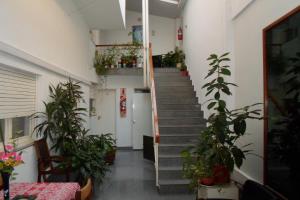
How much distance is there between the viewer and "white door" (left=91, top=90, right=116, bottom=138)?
9125mm

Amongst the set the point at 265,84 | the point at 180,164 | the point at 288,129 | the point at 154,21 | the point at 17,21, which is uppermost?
the point at 154,21

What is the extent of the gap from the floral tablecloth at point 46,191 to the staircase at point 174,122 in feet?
7.92

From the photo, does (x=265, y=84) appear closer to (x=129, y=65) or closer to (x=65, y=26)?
(x=65, y=26)

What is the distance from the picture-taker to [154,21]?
1048cm

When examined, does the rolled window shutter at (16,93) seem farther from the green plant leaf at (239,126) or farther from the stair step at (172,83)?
the stair step at (172,83)

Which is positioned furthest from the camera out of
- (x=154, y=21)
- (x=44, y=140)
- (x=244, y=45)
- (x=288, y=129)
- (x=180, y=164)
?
(x=154, y=21)

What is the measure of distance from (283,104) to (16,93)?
3.36m

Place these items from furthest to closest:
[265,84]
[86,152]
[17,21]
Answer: [86,152]
[17,21]
[265,84]

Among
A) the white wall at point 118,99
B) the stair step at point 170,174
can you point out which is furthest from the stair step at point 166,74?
the stair step at point 170,174

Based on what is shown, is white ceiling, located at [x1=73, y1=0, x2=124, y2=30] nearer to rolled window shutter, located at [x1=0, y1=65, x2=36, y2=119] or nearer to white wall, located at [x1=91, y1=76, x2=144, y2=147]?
white wall, located at [x1=91, y1=76, x2=144, y2=147]

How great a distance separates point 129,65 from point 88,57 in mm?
1894

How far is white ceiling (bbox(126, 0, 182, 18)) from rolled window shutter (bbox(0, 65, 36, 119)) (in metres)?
6.77

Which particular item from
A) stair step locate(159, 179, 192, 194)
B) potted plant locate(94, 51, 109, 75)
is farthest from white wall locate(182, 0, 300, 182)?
potted plant locate(94, 51, 109, 75)

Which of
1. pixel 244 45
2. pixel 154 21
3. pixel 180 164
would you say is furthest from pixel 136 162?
pixel 154 21
